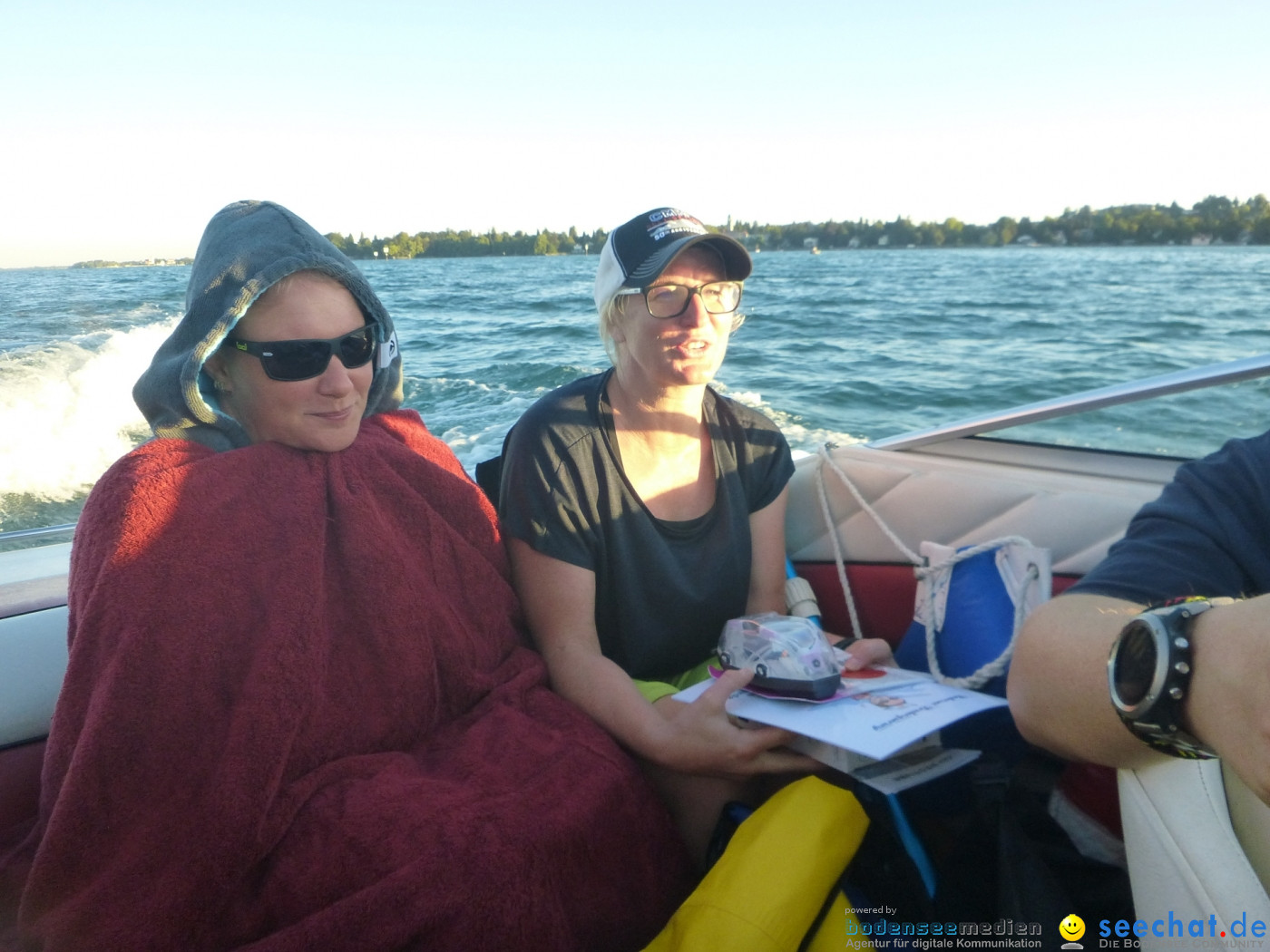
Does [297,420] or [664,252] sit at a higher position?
[664,252]

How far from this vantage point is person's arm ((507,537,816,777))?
1370 mm

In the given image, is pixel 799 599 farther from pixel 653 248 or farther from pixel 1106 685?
pixel 1106 685

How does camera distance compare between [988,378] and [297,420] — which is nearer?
[297,420]

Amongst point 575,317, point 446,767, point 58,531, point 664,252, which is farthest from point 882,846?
point 575,317

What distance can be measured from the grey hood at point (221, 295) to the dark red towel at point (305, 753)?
0.07 metres

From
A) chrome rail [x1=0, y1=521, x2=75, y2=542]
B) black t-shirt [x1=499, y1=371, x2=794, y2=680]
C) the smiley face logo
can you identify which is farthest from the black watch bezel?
chrome rail [x1=0, y1=521, x2=75, y2=542]

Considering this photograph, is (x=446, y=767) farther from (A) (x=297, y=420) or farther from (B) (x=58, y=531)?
(B) (x=58, y=531)

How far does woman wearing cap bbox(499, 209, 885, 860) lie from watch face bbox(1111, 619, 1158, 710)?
2.56ft

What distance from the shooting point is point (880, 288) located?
17.5 m

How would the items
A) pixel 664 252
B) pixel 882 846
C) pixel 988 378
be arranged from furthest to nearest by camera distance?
1. pixel 988 378
2. pixel 664 252
3. pixel 882 846

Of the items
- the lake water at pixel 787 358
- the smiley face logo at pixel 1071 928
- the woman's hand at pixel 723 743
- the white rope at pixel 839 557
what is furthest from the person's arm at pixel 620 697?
the lake water at pixel 787 358

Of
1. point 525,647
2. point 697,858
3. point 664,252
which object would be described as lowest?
point 697,858

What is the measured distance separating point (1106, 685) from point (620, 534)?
0.99 meters

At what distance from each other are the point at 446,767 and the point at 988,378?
606 cm
